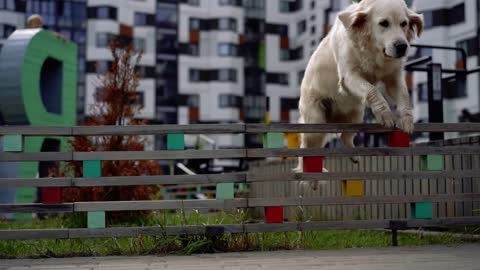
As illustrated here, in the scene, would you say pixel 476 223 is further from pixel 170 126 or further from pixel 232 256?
pixel 170 126

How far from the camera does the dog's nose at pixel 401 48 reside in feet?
16.8

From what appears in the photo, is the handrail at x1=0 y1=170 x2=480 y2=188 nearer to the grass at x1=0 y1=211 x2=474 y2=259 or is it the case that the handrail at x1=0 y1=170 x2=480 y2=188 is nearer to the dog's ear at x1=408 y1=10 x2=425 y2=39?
the grass at x1=0 y1=211 x2=474 y2=259

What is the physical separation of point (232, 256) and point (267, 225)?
564 mm

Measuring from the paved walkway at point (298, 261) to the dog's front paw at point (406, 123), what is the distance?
1.06 metres

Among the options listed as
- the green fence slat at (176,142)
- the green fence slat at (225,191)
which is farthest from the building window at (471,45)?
the green fence slat at (176,142)

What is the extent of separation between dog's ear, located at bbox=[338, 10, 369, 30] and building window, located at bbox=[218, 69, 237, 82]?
144ft

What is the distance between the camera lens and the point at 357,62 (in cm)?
556

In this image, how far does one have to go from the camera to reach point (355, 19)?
5.43 m

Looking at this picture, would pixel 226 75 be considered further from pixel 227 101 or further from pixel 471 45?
pixel 471 45

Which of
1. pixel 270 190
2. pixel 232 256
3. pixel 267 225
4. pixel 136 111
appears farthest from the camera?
pixel 270 190

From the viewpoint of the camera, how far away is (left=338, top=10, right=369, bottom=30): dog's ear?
5426mm

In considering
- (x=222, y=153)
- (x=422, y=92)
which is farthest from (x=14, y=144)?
(x=422, y=92)

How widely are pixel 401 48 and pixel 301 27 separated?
160 feet

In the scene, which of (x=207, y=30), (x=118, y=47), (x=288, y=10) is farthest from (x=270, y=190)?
(x=288, y=10)
